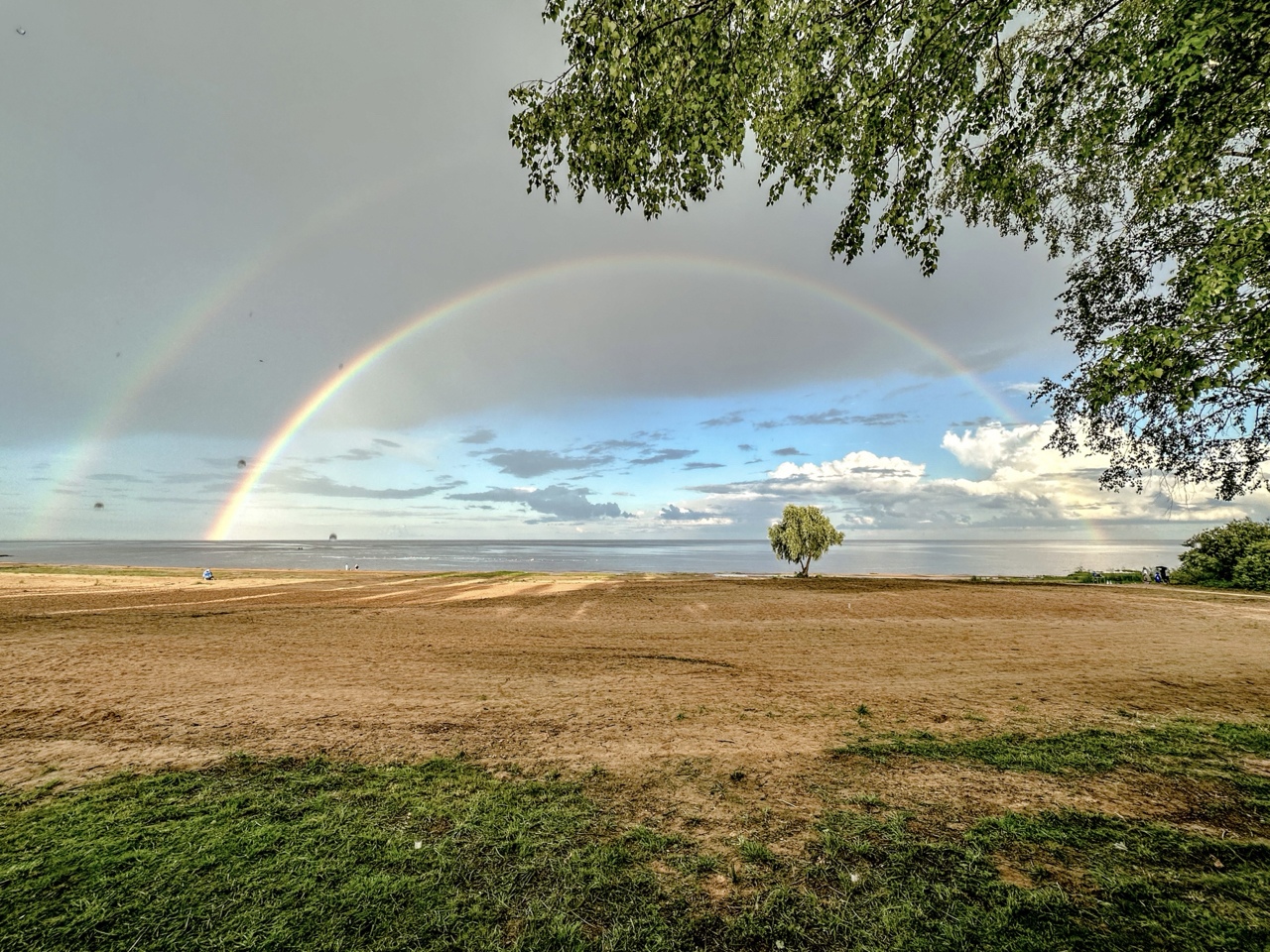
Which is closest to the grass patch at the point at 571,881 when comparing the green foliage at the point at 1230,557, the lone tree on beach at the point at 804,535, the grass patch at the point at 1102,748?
the grass patch at the point at 1102,748

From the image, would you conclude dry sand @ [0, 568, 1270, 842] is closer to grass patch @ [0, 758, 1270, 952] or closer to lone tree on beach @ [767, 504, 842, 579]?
grass patch @ [0, 758, 1270, 952]

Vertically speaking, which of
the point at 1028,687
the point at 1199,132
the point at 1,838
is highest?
the point at 1199,132

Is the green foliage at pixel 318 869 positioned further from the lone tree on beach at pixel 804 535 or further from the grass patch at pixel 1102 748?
the lone tree on beach at pixel 804 535

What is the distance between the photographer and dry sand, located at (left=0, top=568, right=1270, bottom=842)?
5.66 meters

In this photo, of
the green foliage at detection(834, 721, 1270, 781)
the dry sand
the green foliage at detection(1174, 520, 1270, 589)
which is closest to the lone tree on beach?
the green foliage at detection(1174, 520, 1270, 589)

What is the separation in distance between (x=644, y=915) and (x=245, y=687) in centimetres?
930

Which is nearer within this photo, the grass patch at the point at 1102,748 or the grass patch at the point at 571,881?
the grass patch at the point at 571,881

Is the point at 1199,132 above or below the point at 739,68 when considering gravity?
below

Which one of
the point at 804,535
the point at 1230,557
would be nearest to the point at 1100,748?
the point at 1230,557

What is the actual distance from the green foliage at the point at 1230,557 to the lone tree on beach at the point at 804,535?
20.5 meters

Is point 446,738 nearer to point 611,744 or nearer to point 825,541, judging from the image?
point 611,744

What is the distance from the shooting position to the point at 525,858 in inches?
156

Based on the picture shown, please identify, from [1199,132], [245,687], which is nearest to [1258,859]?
[1199,132]

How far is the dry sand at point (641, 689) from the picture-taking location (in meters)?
5.66
